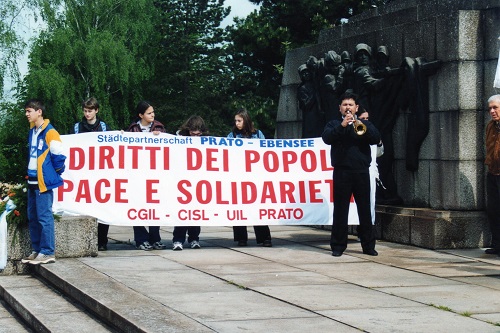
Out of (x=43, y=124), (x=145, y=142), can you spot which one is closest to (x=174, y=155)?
(x=145, y=142)

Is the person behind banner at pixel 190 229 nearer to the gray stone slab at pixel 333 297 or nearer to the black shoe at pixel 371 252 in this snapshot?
the black shoe at pixel 371 252

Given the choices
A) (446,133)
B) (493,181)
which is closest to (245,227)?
(446,133)

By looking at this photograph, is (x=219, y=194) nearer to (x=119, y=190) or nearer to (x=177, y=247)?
(x=177, y=247)

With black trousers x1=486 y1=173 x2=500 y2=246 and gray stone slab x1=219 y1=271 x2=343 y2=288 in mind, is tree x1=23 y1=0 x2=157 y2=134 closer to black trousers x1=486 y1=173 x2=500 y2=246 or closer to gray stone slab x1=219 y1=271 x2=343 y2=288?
black trousers x1=486 y1=173 x2=500 y2=246

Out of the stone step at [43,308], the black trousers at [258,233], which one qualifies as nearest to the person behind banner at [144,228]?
the black trousers at [258,233]

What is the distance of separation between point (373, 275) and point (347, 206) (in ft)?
6.13

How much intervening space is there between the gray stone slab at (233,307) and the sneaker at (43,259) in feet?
8.74

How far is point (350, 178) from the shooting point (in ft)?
36.9

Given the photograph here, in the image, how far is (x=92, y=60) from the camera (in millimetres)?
54188

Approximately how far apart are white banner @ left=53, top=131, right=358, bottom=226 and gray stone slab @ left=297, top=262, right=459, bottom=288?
7.31 ft

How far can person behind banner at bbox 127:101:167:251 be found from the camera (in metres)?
12.1

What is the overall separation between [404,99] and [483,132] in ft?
3.89

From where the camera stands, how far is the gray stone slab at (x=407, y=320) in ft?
22.2

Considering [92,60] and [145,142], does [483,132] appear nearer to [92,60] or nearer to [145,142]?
[145,142]
